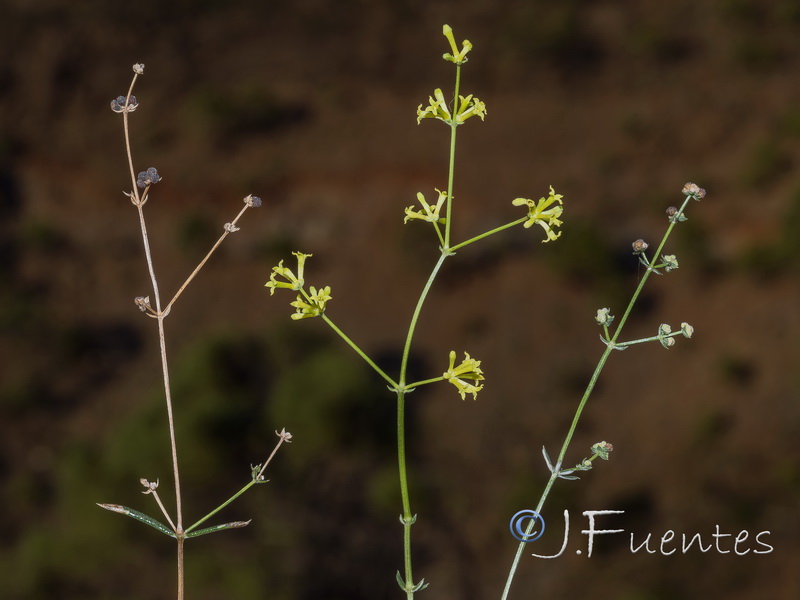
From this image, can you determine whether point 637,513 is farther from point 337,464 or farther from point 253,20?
point 253,20

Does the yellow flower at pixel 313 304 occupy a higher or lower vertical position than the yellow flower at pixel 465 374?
higher

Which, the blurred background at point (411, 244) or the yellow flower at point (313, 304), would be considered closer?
the yellow flower at point (313, 304)

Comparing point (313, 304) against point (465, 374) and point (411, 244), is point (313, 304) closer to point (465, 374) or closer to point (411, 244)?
point (465, 374)

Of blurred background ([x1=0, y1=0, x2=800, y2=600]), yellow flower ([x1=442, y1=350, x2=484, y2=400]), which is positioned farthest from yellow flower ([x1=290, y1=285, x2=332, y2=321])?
blurred background ([x1=0, y1=0, x2=800, y2=600])

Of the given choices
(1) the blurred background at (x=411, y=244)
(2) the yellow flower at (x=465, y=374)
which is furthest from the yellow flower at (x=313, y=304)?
→ (1) the blurred background at (x=411, y=244)

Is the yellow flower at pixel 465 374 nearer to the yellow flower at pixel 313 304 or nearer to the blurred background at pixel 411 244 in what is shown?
the yellow flower at pixel 313 304

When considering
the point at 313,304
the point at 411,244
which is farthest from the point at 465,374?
the point at 411,244

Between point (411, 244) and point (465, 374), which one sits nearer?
point (465, 374)

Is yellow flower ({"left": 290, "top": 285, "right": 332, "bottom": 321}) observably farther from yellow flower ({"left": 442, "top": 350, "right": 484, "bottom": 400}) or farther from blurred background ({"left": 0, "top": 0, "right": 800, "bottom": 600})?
blurred background ({"left": 0, "top": 0, "right": 800, "bottom": 600})
